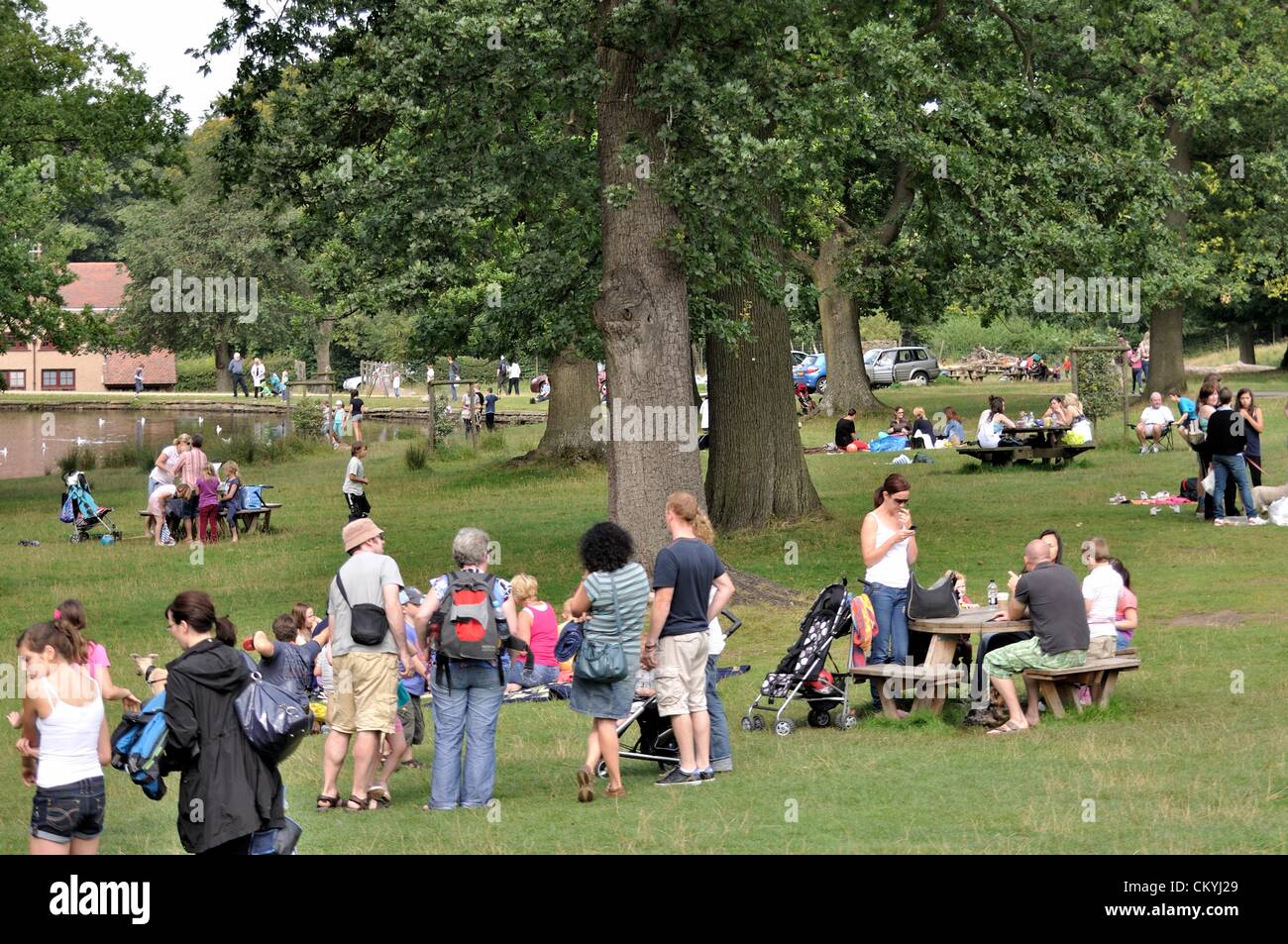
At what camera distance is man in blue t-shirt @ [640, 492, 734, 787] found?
33.9 ft

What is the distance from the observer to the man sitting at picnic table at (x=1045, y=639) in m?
11.7

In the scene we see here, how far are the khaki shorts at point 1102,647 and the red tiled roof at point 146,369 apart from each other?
77714mm

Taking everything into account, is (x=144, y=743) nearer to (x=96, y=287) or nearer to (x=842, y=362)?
(x=842, y=362)

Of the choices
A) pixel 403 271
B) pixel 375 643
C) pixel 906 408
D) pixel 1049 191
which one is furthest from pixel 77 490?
pixel 906 408

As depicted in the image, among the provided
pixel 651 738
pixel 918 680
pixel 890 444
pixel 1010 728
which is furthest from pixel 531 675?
pixel 890 444

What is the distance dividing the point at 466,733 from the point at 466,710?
0.23 meters

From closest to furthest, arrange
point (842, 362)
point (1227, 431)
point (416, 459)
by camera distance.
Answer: point (1227, 431) → point (416, 459) → point (842, 362)

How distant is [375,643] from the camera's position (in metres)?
9.90

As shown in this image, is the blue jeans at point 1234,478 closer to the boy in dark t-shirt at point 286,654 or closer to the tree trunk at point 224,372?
the boy in dark t-shirt at point 286,654

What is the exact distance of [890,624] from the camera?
12484mm

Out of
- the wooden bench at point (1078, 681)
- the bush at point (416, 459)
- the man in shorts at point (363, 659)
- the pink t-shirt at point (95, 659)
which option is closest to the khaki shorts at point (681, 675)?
the man in shorts at point (363, 659)

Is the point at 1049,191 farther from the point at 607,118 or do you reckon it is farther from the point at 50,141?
the point at 50,141

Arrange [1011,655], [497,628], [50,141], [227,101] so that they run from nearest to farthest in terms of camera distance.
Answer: [497,628], [1011,655], [227,101], [50,141]

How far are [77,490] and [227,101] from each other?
23.1ft
